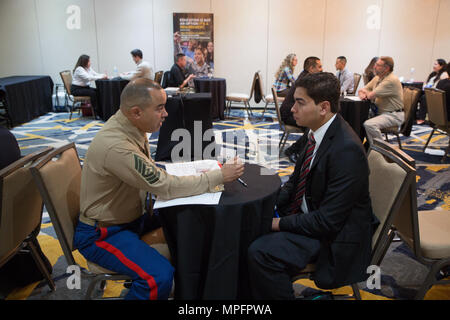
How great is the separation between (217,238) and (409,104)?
4.25 m

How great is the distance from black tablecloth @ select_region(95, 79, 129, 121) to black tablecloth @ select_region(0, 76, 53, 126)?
4.82ft

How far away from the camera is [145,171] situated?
165 cm

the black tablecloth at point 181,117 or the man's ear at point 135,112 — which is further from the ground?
the man's ear at point 135,112

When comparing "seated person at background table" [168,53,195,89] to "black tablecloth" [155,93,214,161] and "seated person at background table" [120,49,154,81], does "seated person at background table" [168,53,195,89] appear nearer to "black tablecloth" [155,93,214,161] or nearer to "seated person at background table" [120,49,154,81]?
"seated person at background table" [120,49,154,81]

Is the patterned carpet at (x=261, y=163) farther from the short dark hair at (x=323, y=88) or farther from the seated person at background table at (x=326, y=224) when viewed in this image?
the short dark hair at (x=323, y=88)

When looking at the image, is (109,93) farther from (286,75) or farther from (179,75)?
(286,75)

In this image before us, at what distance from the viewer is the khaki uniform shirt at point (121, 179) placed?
1.65 meters

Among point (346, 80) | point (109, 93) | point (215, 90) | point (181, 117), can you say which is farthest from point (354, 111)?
point (109, 93)

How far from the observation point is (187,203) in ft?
5.25

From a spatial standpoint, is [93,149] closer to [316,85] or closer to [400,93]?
[316,85]

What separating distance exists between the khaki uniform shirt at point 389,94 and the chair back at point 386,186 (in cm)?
312

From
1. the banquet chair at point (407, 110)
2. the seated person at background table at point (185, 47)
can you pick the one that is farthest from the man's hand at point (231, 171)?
the seated person at background table at point (185, 47)

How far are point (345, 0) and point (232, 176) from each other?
28.6ft
